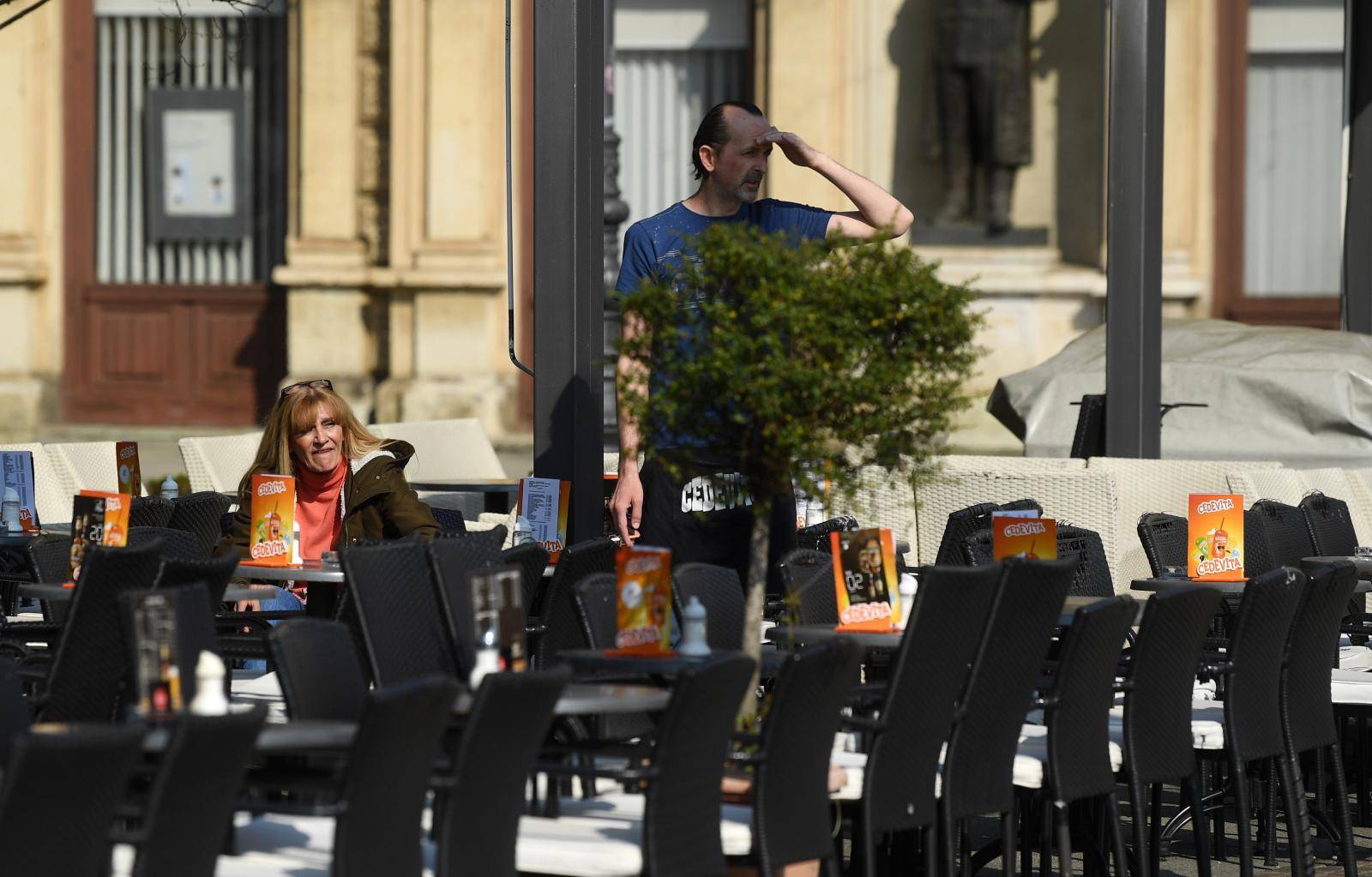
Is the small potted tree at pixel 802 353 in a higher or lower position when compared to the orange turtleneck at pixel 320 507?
higher

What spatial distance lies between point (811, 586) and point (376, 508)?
74.2 inches

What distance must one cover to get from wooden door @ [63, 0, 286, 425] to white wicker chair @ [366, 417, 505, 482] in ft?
24.8

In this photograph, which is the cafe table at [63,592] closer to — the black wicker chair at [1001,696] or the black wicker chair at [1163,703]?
the black wicker chair at [1001,696]

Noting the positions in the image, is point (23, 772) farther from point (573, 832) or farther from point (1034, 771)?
point (1034, 771)

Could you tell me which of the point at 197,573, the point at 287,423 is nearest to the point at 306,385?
the point at 287,423

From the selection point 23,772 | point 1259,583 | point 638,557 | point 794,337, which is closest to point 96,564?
point 638,557


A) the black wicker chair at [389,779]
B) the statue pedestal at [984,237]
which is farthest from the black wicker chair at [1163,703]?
the statue pedestal at [984,237]

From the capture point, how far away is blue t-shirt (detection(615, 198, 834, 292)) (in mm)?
6789

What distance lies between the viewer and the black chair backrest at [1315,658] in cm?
635

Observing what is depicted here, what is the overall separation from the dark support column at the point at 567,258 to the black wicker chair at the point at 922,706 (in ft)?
10.2

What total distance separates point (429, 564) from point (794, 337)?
97cm

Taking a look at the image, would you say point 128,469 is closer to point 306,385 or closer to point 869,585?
point 306,385

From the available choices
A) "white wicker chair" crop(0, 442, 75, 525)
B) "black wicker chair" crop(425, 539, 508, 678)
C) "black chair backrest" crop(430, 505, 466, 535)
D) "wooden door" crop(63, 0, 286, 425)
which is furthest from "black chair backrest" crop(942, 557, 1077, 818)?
"wooden door" crop(63, 0, 286, 425)

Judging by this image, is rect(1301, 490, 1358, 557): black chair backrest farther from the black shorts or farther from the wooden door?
the wooden door
